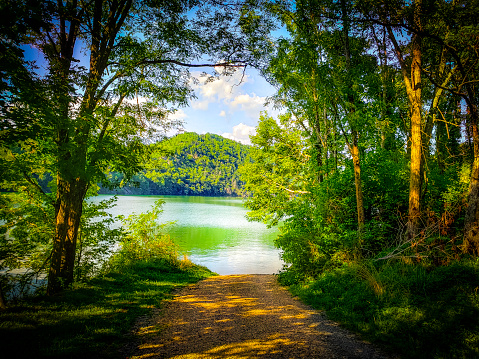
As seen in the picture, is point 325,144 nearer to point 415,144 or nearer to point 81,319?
point 415,144

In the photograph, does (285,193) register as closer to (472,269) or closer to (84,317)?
(472,269)

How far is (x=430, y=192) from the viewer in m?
9.18

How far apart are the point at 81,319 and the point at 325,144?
10.8m

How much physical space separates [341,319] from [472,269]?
2969mm

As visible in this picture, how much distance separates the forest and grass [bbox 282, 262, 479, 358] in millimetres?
28

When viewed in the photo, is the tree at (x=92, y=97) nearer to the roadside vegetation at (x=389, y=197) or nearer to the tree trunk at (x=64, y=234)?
the tree trunk at (x=64, y=234)

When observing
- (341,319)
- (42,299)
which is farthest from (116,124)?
(341,319)

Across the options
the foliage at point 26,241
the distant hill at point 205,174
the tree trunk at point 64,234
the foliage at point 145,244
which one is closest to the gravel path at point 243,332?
the tree trunk at point 64,234


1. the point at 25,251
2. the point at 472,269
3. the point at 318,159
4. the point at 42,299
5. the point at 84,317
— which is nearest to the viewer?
the point at 84,317

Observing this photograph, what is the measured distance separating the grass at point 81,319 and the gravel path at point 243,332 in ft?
1.46

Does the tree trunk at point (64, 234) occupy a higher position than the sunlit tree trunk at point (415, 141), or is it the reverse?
the sunlit tree trunk at point (415, 141)

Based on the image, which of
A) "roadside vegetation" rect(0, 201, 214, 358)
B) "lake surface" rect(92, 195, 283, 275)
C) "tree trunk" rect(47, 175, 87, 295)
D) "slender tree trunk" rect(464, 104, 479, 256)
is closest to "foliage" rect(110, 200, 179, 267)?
"roadside vegetation" rect(0, 201, 214, 358)

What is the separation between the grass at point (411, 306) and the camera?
3.78 meters

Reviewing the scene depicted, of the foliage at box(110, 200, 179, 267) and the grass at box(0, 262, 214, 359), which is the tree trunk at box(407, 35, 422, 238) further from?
the foliage at box(110, 200, 179, 267)
